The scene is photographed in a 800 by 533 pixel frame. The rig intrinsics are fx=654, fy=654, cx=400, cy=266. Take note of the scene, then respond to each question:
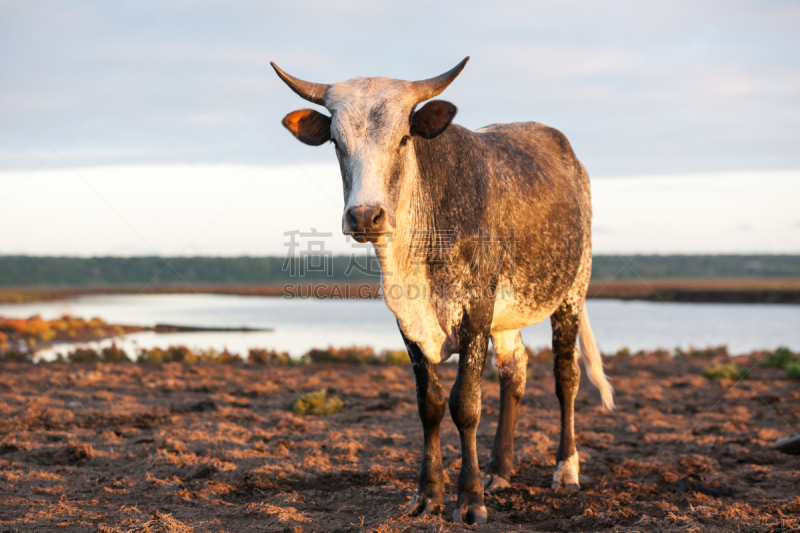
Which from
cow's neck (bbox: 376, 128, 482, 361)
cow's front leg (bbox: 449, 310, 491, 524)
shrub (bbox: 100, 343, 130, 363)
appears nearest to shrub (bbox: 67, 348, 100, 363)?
shrub (bbox: 100, 343, 130, 363)

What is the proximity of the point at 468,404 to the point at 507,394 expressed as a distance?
4.75ft

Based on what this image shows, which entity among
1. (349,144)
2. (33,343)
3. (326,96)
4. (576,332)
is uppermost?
(326,96)

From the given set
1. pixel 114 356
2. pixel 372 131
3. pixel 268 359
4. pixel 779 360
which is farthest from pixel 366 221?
pixel 779 360

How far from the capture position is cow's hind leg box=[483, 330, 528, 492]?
5645 mm

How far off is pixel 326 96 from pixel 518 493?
3.44m

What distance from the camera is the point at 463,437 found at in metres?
4.60

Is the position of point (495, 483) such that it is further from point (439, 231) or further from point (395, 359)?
point (395, 359)

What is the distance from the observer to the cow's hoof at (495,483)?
5.41 m

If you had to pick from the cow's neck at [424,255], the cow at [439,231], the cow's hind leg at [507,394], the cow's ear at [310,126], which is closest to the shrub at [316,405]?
the cow's hind leg at [507,394]

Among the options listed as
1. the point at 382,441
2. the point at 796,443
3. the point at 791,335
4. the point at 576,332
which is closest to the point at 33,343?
the point at 382,441

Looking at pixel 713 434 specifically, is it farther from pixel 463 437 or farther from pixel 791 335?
pixel 791 335

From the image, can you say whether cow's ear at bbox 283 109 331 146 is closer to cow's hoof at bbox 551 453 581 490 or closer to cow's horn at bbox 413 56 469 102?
cow's horn at bbox 413 56 469 102

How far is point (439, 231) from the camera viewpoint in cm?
459

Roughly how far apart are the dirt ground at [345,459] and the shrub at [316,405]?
20 centimetres
